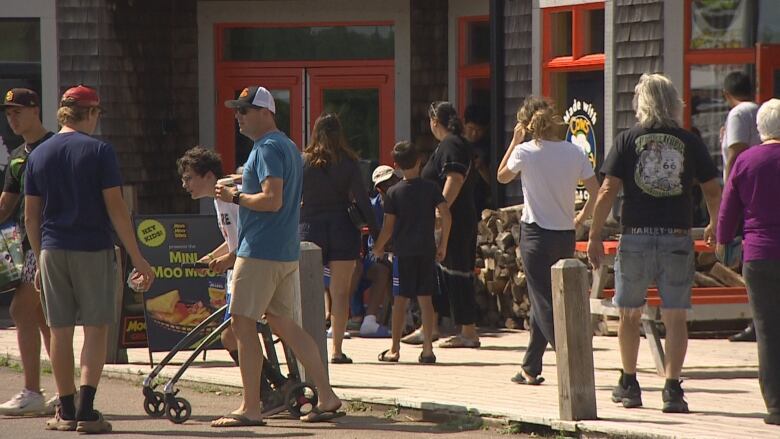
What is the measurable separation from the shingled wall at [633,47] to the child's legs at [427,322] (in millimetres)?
3100

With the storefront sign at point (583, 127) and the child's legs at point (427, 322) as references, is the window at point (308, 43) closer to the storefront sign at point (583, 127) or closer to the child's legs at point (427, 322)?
the storefront sign at point (583, 127)

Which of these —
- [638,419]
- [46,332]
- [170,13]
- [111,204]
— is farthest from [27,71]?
[638,419]

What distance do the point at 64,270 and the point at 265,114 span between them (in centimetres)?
143

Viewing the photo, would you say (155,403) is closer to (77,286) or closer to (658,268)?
(77,286)

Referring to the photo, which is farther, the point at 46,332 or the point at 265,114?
the point at 46,332

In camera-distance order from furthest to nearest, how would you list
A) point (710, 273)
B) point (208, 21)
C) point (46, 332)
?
point (208, 21) → point (710, 273) → point (46, 332)

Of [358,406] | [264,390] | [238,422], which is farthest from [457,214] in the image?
[238,422]

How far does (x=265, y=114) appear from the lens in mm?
8695

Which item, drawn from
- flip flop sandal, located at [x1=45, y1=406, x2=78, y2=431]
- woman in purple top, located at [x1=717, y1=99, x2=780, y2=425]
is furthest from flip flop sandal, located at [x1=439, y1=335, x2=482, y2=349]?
flip flop sandal, located at [x1=45, y1=406, x2=78, y2=431]

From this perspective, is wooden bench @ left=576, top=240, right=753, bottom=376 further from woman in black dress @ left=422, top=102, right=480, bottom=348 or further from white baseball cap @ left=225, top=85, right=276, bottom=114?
white baseball cap @ left=225, top=85, right=276, bottom=114

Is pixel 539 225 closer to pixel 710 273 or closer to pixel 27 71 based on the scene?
pixel 710 273

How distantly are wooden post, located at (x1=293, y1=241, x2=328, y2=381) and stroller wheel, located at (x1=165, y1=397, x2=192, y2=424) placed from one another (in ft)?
2.81

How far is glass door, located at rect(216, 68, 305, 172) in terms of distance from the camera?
55.6 feet

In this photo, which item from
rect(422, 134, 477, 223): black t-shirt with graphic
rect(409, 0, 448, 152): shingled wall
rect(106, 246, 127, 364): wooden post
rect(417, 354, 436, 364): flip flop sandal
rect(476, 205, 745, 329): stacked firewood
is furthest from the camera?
rect(409, 0, 448, 152): shingled wall
